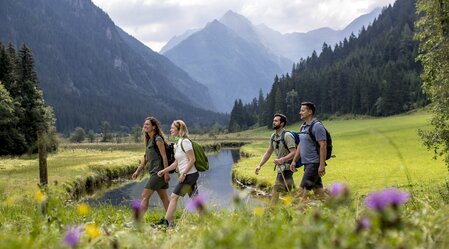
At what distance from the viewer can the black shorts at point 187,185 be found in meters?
10.1

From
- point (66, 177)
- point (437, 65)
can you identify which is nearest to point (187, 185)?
point (437, 65)

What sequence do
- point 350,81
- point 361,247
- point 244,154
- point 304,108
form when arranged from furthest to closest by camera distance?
point 350,81 < point 244,154 < point 304,108 < point 361,247

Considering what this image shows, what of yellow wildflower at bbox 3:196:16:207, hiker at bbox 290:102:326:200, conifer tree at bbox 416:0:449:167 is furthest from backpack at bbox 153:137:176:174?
conifer tree at bbox 416:0:449:167

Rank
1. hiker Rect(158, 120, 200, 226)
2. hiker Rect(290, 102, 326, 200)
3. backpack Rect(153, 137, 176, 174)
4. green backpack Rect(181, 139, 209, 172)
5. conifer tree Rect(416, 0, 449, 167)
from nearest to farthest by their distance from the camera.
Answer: hiker Rect(290, 102, 326, 200) < hiker Rect(158, 120, 200, 226) < green backpack Rect(181, 139, 209, 172) < backpack Rect(153, 137, 176, 174) < conifer tree Rect(416, 0, 449, 167)

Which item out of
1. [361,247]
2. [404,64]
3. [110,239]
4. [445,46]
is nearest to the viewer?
[361,247]

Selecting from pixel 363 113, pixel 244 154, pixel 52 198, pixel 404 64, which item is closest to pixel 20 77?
pixel 244 154

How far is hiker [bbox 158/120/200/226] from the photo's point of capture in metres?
10.3

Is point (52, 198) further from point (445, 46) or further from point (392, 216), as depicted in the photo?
point (445, 46)

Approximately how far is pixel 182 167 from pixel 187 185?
0.58 m

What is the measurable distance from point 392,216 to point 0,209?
10.6 metres

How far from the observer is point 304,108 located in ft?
33.2

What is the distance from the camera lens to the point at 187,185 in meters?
10.2

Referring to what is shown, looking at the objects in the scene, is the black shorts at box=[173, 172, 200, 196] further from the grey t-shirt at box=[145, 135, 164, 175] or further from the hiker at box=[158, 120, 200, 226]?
the grey t-shirt at box=[145, 135, 164, 175]

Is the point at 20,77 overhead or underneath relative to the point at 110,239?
overhead
